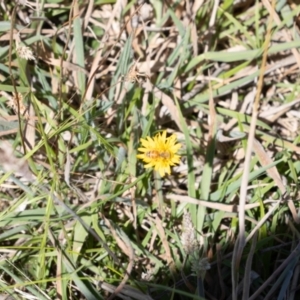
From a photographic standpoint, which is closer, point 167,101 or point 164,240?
point 164,240

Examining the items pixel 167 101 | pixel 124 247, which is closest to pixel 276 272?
pixel 124 247

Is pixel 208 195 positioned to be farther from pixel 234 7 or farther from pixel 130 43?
pixel 234 7

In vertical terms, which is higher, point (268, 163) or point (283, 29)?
point (283, 29)

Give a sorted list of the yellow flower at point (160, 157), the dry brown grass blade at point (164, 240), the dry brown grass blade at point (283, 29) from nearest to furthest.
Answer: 1. the yellow flower at point (160, 157)
2. the dry brown grass blade at point (164, 240)
3. the dry brown grass blade at point (283, 29)

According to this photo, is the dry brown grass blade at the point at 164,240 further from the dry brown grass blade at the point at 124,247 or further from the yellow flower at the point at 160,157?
the yellow flower at the point at 160,157

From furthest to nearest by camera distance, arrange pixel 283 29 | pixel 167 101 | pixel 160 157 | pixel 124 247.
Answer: pixel 283 29
pixel 167 101
pixel 124 247
pixel 160 157

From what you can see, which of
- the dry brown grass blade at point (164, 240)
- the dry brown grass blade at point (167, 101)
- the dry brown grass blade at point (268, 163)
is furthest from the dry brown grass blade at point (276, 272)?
the dry brown grass blade at point (167, 101)

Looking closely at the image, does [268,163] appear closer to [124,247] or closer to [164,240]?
[164,240]

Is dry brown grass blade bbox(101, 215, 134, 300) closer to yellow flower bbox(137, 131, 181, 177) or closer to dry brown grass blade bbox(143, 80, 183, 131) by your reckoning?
yellow flower bbox(137, 131, 181, 177)

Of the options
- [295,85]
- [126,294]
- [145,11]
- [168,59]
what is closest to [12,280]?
[126,294]

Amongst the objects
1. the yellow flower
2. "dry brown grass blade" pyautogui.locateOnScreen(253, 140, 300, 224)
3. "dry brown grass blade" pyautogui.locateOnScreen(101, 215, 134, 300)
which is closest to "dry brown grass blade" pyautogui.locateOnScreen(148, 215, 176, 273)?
"dry brown grass blade" pyautogui.locateOnScreen(101, 215, 134, 300)

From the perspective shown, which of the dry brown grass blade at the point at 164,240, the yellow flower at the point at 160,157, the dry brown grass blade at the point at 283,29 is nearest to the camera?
the yellow flower at the point at 160,157
